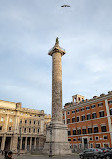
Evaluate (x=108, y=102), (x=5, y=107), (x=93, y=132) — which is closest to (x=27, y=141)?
(x=5, y=107)

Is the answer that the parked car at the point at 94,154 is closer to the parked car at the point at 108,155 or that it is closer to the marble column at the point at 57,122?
the parked car at the point at 108,155

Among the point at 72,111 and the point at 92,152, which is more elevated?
the point at 72,111

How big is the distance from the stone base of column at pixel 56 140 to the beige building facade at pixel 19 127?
1124 inches

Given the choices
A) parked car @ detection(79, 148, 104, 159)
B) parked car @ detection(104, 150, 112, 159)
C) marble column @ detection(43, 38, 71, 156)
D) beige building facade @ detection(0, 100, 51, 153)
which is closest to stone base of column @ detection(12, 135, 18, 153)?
beige building facade @ detection(0, 100, 51, 153)

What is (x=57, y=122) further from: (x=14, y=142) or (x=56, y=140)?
(x=14, y=142)

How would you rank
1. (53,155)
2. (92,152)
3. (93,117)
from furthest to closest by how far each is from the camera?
(93,117), (53,155), (92,152)

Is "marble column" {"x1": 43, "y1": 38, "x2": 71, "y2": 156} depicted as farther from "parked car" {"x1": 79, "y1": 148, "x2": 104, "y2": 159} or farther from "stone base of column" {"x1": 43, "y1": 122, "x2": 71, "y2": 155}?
"parked car" {"x1": 79, "y1": 148, "x2": 104, "y2": 159}

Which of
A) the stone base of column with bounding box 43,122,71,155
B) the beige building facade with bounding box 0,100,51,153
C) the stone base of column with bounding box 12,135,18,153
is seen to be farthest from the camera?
the beige building facade with bounding box 0,100,51,153

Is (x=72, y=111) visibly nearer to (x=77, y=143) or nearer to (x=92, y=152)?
(x=77, y=143)

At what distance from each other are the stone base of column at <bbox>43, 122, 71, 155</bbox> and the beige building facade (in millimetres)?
28547

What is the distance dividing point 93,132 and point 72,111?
9.69 metres

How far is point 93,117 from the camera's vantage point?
39469 millimetres

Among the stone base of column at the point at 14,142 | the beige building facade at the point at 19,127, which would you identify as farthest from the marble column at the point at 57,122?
the stone base of column at the point at 14,142

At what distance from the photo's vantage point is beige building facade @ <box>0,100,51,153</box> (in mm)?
51938
